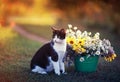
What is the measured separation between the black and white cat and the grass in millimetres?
42

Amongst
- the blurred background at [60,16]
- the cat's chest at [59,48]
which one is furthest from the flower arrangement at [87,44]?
the blurred background at [60,16]

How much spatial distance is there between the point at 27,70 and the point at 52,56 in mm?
207

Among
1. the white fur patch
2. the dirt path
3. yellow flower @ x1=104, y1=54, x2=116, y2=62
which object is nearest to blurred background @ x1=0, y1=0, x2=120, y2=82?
the dirt path

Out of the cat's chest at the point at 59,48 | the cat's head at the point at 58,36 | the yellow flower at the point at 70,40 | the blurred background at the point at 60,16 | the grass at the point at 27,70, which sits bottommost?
the grass at the point at 27,70

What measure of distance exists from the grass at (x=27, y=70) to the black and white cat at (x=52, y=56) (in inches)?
1.7

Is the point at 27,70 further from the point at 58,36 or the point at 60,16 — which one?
the point at 60,16

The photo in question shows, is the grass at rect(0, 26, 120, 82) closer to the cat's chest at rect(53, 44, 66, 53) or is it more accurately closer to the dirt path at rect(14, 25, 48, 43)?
the cat's chest at rect(53, 44, 66, 53)

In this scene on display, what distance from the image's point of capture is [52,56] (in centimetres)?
220

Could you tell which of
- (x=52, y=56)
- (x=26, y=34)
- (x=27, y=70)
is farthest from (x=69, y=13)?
(x=27, y=70)

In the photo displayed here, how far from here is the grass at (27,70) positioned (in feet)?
6.94

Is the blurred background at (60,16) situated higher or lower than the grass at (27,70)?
higher

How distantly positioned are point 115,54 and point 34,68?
53 centimetres

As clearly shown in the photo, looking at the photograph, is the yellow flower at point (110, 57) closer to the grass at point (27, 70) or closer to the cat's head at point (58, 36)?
the grass at point (27, 70)

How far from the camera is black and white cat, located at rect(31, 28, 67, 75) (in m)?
2.14
